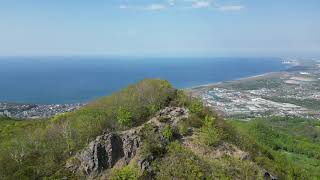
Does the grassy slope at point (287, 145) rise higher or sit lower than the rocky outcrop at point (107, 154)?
lower

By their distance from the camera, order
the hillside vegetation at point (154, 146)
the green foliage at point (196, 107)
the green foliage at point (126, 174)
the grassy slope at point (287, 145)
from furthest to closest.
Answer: the grassy slope at point (287, 145) → the green foliage at point (196, 107) → the hillside vegetation at point (154, 146) → the green foliage at point (126, 174)

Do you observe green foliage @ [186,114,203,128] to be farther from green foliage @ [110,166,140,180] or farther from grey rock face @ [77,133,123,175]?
green foliage @ [110,166,140,180]

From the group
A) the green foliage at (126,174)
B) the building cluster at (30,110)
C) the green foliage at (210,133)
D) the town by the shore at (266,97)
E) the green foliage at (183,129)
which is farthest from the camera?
the town by the shore at (266,97)

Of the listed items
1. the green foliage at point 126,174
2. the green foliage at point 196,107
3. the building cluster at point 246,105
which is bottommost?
the building cluster at point 246,105

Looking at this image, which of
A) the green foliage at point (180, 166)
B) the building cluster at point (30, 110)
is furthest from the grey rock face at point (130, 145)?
the building cluster at point (30, 110)

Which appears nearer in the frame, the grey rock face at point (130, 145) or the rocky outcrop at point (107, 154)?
the rocky outcrop at point (107, 154)

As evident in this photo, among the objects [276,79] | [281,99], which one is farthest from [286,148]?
[276,79]

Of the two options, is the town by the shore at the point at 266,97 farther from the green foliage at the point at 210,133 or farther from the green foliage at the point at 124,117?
the green foliage at the point at 124,117

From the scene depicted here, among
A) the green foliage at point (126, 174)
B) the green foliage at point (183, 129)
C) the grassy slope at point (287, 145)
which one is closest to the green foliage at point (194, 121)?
the green foliage at point (183, 129)

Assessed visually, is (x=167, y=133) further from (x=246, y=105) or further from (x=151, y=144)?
(x=246, y=105)
